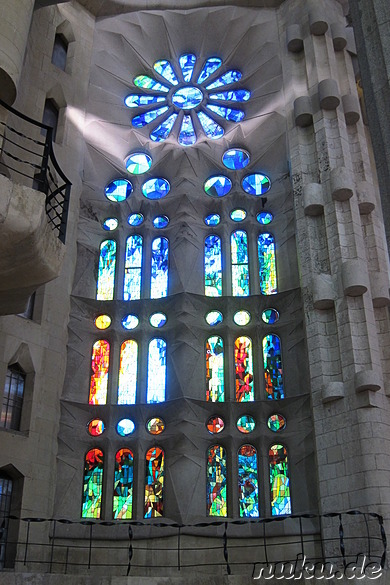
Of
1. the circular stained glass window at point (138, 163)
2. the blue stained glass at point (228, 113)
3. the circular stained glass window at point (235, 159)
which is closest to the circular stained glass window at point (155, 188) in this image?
the circular stained glass window at point (138, 163)

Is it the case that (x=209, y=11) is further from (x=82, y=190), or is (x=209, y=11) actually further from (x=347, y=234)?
(x=347, y=234)

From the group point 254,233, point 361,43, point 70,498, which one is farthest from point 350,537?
point 361,43

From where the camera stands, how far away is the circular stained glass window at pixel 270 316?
16766 mm

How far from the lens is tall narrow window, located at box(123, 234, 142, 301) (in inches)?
692

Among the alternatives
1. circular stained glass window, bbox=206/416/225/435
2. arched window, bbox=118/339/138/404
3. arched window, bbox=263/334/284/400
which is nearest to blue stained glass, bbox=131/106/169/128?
arched window, bbox=118/339/138/404

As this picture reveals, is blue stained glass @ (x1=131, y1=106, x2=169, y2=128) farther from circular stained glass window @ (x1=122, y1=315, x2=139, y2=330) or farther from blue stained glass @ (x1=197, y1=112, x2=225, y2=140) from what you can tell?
circular stained glass window @ (x1=122, y1=315, x2=139, y2=330)

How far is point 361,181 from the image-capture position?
16750 millimetres

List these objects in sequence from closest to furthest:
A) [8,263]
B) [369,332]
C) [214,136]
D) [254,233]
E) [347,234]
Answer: [8,263] < [369,332] < [347,234] < [254,233] < [214,136]

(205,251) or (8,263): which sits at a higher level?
(205,251)

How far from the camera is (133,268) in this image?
17922 mm

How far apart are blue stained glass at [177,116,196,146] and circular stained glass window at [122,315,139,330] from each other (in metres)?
5.27

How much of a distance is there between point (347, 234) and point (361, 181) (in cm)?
171

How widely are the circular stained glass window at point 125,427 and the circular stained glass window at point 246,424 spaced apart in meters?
2.39

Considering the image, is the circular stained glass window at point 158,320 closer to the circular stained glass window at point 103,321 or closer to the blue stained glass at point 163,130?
the circular stained glass window at point 103,321
